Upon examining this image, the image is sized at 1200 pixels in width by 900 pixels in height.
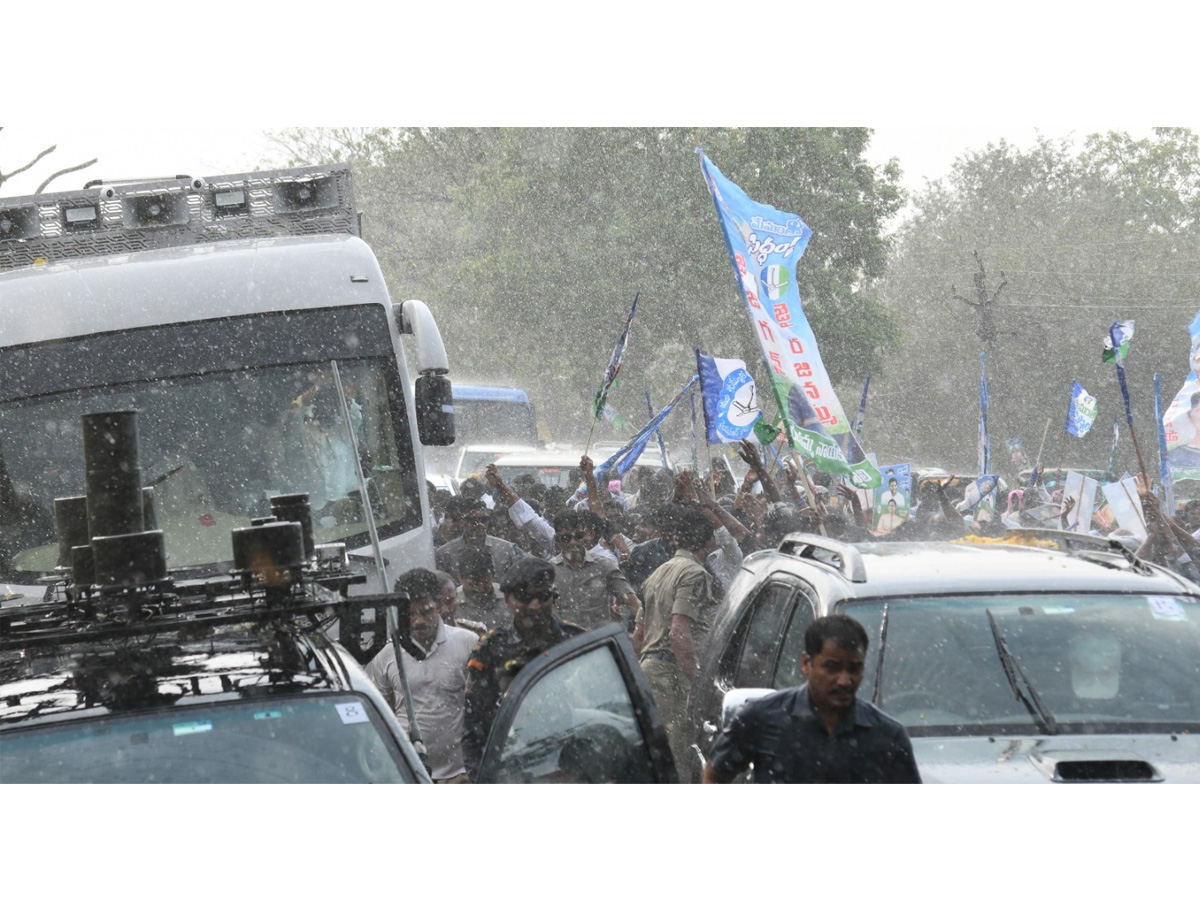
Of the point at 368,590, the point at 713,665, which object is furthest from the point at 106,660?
the point at 368,590

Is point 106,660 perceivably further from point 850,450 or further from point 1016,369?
point 1016,369

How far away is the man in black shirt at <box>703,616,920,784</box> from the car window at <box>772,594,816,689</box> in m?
1.00

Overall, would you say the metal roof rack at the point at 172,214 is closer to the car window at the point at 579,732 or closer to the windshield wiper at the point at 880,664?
the windshield wiper at the point at 880,664

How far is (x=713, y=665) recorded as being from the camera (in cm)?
550

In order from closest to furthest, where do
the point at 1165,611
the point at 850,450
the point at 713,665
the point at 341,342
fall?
1. the point at 1165,611
2. the point at 713,665
3. the point at 341,342
4. the point at 850,450

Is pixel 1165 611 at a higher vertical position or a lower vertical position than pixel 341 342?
lower

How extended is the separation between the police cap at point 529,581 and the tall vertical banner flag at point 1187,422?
7.53 metres

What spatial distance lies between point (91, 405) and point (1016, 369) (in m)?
33.1

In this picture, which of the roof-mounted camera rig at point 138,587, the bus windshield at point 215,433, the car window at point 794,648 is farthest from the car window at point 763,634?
the bus windshield at point 215,433

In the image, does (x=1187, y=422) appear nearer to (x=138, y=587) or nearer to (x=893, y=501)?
(x=893, y=501)

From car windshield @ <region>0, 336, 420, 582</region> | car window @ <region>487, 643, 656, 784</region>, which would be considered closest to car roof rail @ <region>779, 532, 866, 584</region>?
car window @ <region>487, 643, 656, 784</region>

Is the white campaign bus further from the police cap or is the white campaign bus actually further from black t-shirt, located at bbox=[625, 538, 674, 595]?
the police cap

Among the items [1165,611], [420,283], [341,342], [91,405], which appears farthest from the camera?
[420,283]

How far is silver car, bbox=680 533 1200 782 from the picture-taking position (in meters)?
4.05
